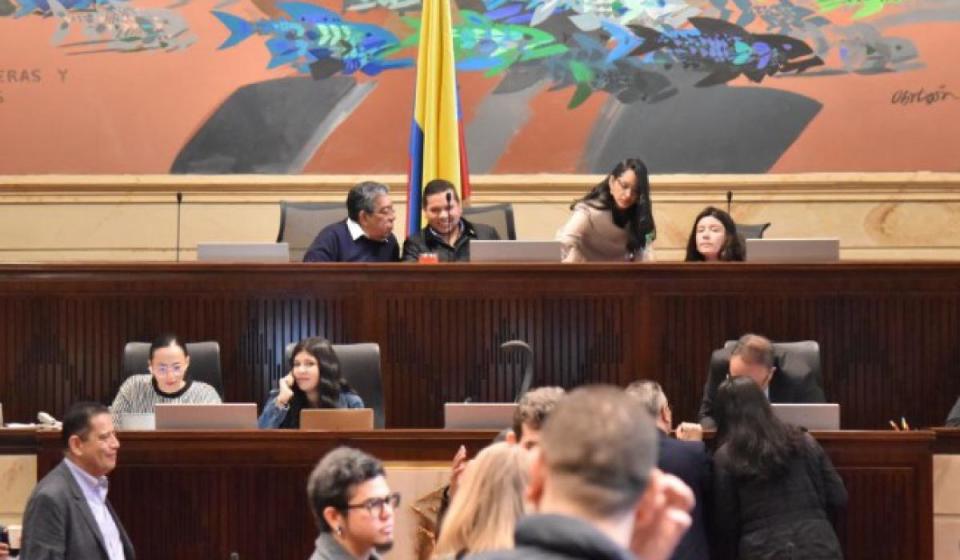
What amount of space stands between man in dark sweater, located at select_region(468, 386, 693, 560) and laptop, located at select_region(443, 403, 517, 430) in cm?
398

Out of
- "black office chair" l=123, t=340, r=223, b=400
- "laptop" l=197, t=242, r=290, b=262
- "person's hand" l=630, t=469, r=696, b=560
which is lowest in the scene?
"black office chair" l=123, t=340, r=223, b=400

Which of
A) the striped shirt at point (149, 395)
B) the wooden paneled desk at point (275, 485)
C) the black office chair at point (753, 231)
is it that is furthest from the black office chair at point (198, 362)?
the black office chair at point (753, 231)

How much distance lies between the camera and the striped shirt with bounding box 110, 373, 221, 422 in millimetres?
6684

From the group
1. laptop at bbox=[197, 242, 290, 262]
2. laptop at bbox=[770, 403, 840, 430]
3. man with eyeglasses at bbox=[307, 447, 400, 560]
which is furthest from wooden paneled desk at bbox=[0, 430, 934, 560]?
man with eyeglasses at bbox=[307, 447, 400, 560]

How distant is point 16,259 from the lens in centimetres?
1000

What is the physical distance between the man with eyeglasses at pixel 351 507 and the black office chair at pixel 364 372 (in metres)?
3.02

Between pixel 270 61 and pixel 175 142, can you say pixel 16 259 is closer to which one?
pixel 175 142

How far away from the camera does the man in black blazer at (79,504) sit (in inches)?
198

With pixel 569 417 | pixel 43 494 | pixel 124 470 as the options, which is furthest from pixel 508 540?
pixel 124 470

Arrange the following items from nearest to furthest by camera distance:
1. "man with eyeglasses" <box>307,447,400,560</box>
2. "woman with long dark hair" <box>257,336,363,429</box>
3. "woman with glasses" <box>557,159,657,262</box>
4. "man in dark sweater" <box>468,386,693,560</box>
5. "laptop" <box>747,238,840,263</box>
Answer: "man in dark sweater" <box>468,386,693,560</box> < "man with eyeglasses" <box>307,447,400,560</box> < "woman with long dark hair" <box>257,336,363,429</box> < "laptop" <box>747,238,840,263</box> < "woman with glasses" <box>557,159,657,262</box>

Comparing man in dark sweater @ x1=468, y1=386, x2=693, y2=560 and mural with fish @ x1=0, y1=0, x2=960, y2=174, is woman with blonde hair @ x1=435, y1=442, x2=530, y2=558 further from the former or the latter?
mural with fish @ x1=0, y1=0, x2=960, y2=174

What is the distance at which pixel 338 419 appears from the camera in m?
5.99

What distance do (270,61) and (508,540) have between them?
23.7 feet
